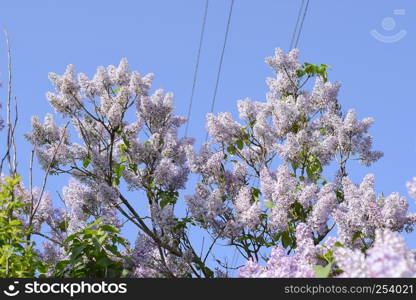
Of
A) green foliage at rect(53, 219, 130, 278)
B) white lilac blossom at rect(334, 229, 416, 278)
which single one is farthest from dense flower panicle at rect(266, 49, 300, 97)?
white lilac blossom at rect(334, 229, 416, 278)

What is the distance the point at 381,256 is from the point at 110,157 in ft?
12.9

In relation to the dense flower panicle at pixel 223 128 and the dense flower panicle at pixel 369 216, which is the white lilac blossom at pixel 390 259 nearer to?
the dense flower panicle at pixel 369 216

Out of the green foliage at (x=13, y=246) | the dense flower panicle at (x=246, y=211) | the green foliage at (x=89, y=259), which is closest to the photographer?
the green foliage at (x=13, y=246)

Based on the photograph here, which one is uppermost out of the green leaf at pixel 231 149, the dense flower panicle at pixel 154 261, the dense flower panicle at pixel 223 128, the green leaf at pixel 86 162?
the dense flower panicle at pixel 223 128

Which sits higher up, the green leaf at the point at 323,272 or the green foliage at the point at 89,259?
the green foliage at the point at 89,259

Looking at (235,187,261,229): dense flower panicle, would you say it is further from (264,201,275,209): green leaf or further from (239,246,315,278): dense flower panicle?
(239,246,315,278): dense flower panicle

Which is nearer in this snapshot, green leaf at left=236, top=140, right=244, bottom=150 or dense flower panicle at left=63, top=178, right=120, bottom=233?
dense flower panicle at left=63, top=178, right=120, bottom=233

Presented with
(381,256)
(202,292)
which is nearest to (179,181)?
(202,292)

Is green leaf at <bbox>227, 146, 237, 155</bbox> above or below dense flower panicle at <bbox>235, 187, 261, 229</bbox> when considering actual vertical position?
above

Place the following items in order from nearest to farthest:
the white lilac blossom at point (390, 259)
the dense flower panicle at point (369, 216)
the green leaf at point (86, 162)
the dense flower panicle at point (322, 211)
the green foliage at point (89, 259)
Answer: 1. the white lilac blossom at point (390, 259)
2. the green foliage at point (89, 259)
3. the dense flower panicle at point (369, 216)
4. the dense flower panicle at point (322, 211)
5. the green leaf at point (86, 162)

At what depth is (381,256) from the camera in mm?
2000

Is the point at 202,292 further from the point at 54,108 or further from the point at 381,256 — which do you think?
the point at 54,108

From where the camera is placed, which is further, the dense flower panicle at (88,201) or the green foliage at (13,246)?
the dense flower panicle at (88,201)

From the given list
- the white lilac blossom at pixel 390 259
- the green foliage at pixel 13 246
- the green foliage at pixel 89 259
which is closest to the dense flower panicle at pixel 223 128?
the green foliage at pixel 89 259
